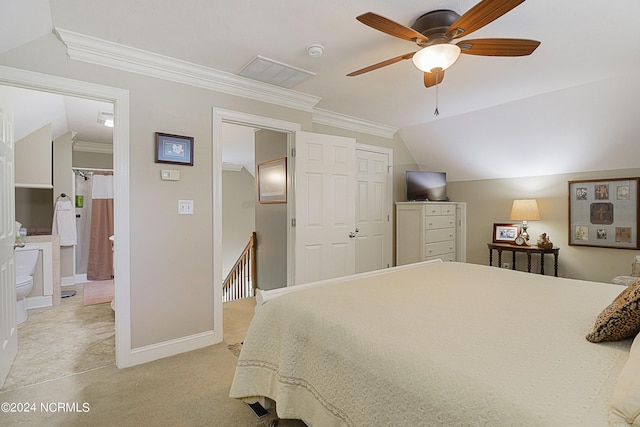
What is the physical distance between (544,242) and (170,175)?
4267 millimetres

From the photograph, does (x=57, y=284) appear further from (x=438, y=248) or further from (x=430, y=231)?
(x=438, y=248)

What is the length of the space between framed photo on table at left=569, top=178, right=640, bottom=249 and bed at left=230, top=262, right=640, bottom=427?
7.34 ft

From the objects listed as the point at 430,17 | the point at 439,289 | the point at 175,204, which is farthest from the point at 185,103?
the point at 439,289

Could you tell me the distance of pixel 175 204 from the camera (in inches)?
Answer: 101

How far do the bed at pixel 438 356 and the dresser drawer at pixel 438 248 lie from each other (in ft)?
7.59

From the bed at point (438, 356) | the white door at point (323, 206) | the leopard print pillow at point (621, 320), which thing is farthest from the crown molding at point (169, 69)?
the leopard print pillow at point (621, 320)

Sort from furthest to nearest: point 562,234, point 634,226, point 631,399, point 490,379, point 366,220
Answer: point 366,220
point 562,234
point 634,226
point 490,379
point 631,399

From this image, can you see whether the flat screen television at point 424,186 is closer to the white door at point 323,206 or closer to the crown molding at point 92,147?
the white door at point 323,206

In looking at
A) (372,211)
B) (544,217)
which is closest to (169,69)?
(372,211)

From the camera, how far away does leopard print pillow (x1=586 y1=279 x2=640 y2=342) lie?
997 millimetres

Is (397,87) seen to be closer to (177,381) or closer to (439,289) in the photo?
(439,289)

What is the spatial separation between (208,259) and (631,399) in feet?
8.71

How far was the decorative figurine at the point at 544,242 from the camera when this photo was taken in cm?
378

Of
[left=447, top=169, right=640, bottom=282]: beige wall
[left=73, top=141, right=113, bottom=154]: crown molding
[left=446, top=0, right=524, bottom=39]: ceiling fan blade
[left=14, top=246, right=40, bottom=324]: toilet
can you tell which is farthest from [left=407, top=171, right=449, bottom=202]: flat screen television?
[left=73, top=141, right=113, bottom=154]: crown molding
